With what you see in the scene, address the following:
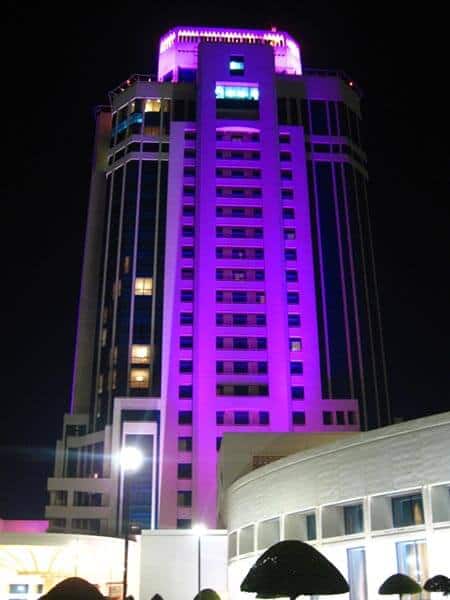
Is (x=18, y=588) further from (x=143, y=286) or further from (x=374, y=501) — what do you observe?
(x=143, y=286)

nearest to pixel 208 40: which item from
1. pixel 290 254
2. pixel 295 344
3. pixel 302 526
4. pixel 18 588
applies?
pixel 290 254

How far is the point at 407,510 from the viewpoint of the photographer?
3136cm

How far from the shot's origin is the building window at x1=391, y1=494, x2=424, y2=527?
30781mm

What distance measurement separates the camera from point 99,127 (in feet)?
379

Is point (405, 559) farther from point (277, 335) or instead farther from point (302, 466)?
point (277, 335)

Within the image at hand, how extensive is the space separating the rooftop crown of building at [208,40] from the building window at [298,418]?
178ft

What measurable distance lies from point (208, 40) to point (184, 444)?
6107cm

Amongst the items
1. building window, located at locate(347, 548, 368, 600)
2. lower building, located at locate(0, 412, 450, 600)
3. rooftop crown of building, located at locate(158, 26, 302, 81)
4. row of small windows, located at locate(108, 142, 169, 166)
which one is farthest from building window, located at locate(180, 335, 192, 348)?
building window, located at locate(347, 548, 368, 600)

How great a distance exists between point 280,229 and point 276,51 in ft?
116

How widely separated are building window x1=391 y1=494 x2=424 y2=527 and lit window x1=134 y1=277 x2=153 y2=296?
202ft

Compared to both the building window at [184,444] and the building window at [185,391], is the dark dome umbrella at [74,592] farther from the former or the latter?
the building window at [185,391]

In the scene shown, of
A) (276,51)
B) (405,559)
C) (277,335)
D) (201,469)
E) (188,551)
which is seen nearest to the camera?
(405,559)

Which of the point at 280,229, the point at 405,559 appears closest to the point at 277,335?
the point at 280,229

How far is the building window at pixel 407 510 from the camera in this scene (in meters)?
30.8
